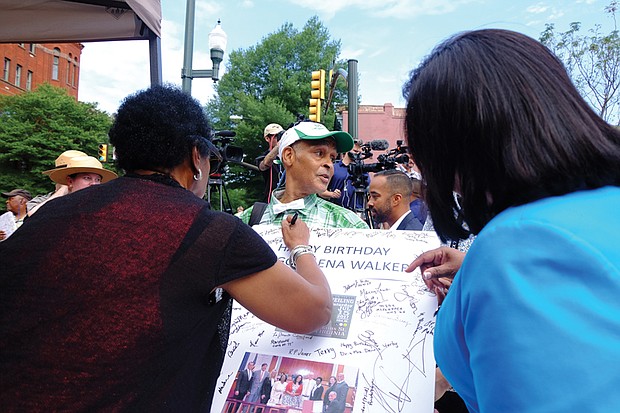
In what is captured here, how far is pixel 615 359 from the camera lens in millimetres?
639

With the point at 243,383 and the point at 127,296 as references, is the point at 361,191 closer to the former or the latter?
the point at 243,383

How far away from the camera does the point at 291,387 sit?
159 centimetres

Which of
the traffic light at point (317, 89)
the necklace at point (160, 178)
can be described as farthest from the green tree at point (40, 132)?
the necklace at point (160, 178)

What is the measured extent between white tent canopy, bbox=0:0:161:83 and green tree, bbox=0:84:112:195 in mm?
33663

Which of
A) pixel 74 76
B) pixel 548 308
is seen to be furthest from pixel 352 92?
pixel 74 76

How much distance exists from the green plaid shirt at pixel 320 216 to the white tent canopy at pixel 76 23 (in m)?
1.34

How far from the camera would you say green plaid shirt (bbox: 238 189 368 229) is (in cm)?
255

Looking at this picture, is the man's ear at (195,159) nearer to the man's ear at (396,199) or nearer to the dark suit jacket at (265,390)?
the dark suit jacket at (265,390)

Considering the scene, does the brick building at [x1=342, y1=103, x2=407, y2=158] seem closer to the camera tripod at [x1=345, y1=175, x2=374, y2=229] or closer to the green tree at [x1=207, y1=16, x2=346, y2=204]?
the green tree at [x1=207, y1=16, x2=346, y2=204]

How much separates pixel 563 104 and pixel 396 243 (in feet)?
3.71

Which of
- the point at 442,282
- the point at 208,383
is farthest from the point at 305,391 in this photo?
the point at 442,282

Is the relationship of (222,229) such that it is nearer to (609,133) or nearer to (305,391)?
(305,391)

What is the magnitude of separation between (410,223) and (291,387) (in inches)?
98.0

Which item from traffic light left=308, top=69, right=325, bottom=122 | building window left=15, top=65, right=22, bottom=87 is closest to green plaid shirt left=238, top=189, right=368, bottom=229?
traffic light left=308, top=69, right=325, bottom=122
